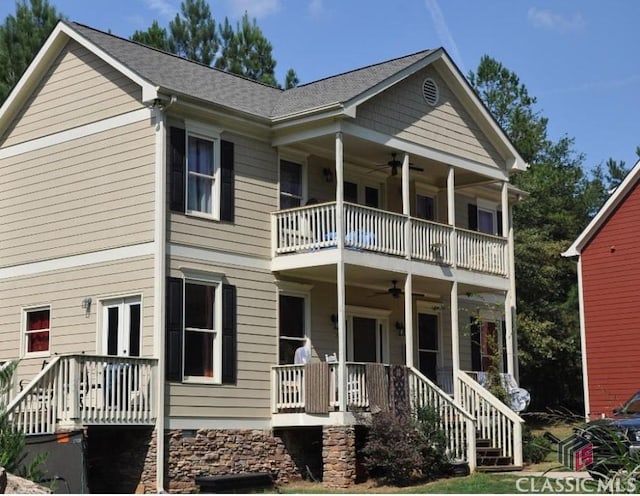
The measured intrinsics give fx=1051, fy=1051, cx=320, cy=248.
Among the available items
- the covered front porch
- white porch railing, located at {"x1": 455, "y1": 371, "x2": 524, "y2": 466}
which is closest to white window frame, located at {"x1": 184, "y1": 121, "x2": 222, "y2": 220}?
the covered front porch

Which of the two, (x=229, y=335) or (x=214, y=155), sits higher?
(x=214, y=155)

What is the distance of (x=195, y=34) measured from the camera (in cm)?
4631

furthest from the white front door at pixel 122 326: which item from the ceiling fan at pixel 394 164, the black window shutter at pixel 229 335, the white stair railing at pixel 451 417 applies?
the ceiling fan at pixel 394 164

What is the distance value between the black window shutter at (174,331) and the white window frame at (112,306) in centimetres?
59

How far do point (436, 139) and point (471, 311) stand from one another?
5.29m

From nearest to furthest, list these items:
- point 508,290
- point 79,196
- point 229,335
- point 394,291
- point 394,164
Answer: point 229,335, point 79,196, point 394,291, point 394,164, point 508,290

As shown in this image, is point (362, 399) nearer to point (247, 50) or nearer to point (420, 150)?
point (420, 150)

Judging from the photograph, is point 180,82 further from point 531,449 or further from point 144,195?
point 531,449

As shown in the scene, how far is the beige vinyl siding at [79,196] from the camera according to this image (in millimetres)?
20609

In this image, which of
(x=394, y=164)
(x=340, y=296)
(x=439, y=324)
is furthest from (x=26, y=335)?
(x=439, y=324)

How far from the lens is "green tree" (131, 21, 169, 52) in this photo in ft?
146

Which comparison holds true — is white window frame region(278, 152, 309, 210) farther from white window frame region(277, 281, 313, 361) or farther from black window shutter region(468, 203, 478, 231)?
black window shutter region(468, 203, 478, 231)

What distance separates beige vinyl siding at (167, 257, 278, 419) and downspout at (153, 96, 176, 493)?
1.41 ft

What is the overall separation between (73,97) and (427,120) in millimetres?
8115
